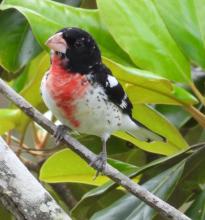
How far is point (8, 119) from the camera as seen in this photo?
1.74 meters

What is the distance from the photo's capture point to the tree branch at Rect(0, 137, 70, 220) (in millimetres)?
1181

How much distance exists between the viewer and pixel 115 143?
1.98 m

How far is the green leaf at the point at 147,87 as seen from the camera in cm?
144

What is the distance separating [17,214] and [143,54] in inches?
21.5

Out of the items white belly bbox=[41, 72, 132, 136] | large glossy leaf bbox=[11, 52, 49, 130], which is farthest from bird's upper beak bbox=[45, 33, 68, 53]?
large glossy leaf bbox=[11, 52, 49, 130]

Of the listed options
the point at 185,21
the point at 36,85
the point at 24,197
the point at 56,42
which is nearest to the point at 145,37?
the point at 185,21

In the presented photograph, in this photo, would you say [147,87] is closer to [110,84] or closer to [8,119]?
[110,84]

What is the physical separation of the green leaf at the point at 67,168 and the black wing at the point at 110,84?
19 centimetres

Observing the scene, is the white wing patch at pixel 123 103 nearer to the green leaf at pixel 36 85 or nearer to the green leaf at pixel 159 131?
the green leaf at pixel 159 131

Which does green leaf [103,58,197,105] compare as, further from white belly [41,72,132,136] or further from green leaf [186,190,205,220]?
green leaf [186,190,205,220]

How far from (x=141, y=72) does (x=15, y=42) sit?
0.51 m

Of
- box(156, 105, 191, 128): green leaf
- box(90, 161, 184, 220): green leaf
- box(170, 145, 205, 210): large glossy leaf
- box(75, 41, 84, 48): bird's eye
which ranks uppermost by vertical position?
box(75, 41, 84, 48): bird's eye

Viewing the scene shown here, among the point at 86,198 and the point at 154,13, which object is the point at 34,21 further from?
the point at 86,198

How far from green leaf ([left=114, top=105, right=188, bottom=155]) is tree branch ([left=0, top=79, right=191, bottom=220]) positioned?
11.5 inches
